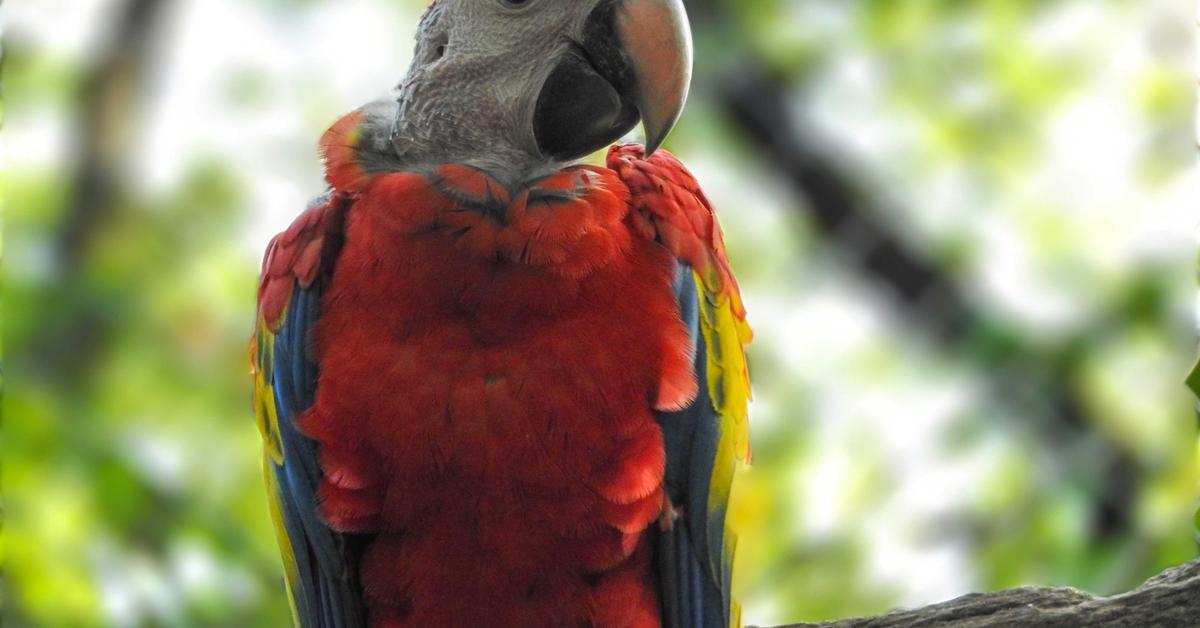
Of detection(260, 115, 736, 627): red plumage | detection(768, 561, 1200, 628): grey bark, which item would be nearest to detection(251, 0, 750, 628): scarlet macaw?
detection(260, 115, 736, 627): red plumage

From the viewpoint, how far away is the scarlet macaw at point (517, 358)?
1.82m

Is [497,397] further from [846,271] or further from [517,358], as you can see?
[846,271]

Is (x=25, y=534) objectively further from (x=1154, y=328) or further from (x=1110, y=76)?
(x=1110, y=76)

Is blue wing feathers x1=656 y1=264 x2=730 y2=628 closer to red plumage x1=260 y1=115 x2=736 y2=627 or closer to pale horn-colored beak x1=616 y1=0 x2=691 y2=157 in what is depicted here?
red plumage x1=260 y1=115 x2=736 y2=627

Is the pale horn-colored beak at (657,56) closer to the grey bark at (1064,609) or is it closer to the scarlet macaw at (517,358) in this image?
the scarlet macaw at (517,358)

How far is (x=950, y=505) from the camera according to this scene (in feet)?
14.9

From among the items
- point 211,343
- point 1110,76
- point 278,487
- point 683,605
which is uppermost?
point 1110,76

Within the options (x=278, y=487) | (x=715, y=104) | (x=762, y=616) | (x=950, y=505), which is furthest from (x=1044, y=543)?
(x=715, y=104)

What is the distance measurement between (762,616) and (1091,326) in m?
1.79

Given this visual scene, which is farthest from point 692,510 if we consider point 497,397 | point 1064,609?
point 1064,609

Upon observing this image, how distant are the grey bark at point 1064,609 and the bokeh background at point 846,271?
1331 mm

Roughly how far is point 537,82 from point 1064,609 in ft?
4.24

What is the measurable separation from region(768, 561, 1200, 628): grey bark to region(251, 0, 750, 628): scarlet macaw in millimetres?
382

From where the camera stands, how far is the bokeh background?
379cm
